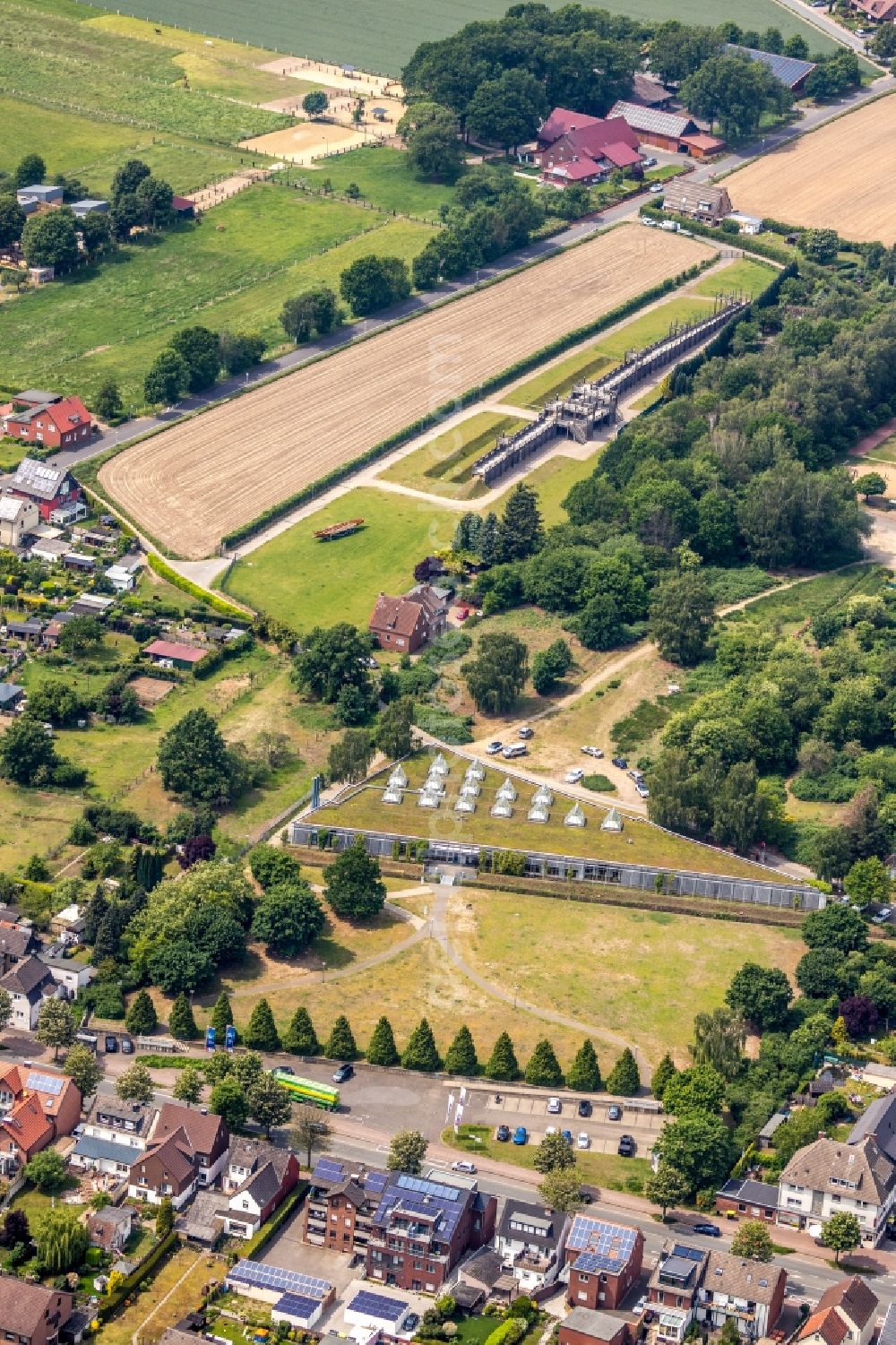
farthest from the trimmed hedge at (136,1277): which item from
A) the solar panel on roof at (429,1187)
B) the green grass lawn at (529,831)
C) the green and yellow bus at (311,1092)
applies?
the green grass lawn at (529,831)

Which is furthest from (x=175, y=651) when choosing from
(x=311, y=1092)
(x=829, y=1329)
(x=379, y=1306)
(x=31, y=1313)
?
(x=829, y=1329)

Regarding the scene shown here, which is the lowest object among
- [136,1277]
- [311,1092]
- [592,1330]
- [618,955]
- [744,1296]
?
[136,1277]

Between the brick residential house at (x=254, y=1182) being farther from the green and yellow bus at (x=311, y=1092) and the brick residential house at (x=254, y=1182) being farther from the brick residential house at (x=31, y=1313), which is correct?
the brick residential house at (x=31, y=1313)

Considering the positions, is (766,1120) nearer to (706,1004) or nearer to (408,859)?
(706,1004)

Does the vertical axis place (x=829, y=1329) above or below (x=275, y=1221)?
above

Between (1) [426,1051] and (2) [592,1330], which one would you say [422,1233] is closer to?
(2) [592,1330]

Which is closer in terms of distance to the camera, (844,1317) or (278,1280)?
(844,1317)

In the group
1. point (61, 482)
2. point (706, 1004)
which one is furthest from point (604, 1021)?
point (61, 482)
